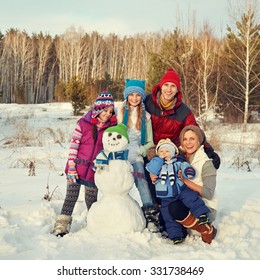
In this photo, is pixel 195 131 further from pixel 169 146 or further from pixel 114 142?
pixel 114 142

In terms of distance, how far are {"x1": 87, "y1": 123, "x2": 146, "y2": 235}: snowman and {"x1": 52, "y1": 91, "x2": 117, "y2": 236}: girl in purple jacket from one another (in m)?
0.24

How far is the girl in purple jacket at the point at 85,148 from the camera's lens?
11.1 ft

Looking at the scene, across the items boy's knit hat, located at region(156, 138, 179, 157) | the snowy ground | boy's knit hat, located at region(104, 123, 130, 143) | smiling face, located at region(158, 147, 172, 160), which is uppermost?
boy's knit hat, located at region(104, 123, 130, 143)

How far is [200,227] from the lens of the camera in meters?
3.15

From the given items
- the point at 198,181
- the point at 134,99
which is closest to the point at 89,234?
the point at 198,181

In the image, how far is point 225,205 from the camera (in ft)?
14.2

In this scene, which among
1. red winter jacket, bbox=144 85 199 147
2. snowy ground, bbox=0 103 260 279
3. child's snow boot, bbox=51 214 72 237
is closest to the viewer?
snowy ground, bbox=0 103 260 279

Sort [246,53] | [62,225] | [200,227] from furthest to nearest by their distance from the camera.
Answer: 1. [246,53]
2. [62,225]
3. [200,227]

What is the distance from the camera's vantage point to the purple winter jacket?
11.2 feet

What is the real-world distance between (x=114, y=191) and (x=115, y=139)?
0.45 meters

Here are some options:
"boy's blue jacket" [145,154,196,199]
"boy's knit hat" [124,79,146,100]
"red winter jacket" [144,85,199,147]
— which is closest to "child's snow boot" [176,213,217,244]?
"boy's blue jacket" [145,154,196,199]

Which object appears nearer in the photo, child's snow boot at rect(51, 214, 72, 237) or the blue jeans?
child's snow boot at rect(51, 214, 72, 237)

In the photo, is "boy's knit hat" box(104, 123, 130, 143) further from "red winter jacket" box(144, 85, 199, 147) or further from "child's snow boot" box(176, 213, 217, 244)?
"child's snow boot" box(176, 213, 217, 244)
